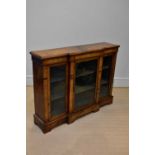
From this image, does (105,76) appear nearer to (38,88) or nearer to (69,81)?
(69,81)

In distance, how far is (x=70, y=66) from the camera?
7.06 feet

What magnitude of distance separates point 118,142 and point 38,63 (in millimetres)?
1094

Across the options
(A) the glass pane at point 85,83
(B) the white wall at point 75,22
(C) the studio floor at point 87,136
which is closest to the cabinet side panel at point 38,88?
(C) the studio floor at point 87,136

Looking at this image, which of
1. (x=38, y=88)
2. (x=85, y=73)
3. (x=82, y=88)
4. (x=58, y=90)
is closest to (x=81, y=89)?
(x=82, y=88)

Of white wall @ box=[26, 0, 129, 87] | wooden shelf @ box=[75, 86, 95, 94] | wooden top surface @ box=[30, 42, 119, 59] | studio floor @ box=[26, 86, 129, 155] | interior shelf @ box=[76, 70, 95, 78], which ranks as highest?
white wall @ box=[26, 0, 129, 87]

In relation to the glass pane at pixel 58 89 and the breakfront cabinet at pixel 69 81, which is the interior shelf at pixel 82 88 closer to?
the breakfront cabinet at pixel 69 81

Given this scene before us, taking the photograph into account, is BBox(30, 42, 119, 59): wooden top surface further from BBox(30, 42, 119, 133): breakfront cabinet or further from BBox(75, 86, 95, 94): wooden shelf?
BBox(75, 86, 95, 94): wooden shelf

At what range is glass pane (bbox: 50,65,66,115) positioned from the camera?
211 cm

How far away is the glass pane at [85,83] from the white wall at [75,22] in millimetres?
915

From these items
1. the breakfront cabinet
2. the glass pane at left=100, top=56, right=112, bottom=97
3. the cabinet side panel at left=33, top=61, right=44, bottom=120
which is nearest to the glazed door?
the breakfront cabinet

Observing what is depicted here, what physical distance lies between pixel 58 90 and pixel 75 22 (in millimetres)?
1361
